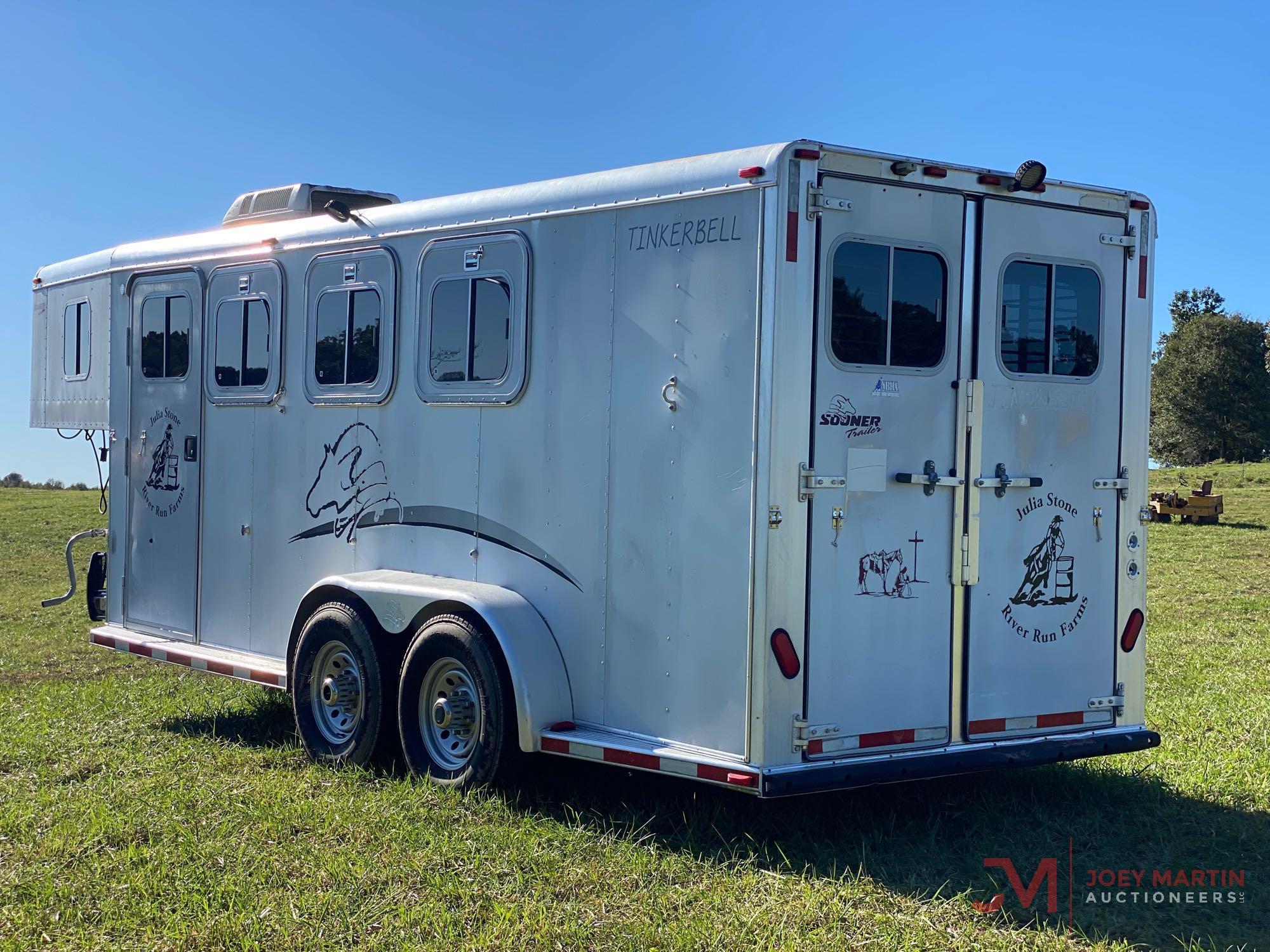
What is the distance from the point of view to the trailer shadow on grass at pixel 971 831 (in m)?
5.27

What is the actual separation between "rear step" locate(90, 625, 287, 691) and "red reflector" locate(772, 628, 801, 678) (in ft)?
11.3

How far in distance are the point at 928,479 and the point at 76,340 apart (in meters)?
6.82

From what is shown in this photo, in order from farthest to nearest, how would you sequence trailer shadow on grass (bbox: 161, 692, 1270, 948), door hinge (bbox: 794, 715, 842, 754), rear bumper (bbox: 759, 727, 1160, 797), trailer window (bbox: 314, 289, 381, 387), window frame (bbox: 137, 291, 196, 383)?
1. window frame (bbox: 137, 291, 196, 383)
2. trailer window (bbox: 314, 289, 381, 387)
3. door hinge (bbox: 794, 715, 842, 754)
4. rear bumper (bbox: 759, 727, 1160, 797)
5. trailer shadow on grass (bbox: 161, 692, 1270, 948)

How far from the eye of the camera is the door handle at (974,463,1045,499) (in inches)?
241

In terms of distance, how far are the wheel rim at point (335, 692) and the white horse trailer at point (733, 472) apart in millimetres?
28

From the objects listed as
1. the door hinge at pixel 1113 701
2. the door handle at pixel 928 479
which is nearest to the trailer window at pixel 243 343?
the door handle at pixel 928 479

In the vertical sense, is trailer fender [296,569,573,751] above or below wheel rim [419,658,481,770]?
above

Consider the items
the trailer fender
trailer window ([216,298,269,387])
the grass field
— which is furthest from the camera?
trailer window ([216,298,269,387])

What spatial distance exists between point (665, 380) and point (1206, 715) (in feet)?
15.8

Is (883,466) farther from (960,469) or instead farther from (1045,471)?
(1045,471)

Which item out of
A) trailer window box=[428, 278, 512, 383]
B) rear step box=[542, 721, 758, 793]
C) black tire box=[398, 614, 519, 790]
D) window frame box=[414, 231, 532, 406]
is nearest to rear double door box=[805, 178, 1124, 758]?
rear step box=[542, 721, 758, 793]

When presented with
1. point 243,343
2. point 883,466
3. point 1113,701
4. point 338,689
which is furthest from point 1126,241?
point 243,343

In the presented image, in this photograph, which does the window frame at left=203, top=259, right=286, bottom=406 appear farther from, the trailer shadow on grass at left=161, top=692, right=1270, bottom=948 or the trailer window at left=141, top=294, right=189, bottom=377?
the trailer shadow on grass at left=161, top=692, right=1270, bottom=948

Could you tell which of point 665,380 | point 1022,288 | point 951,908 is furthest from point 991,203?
point 951,908
